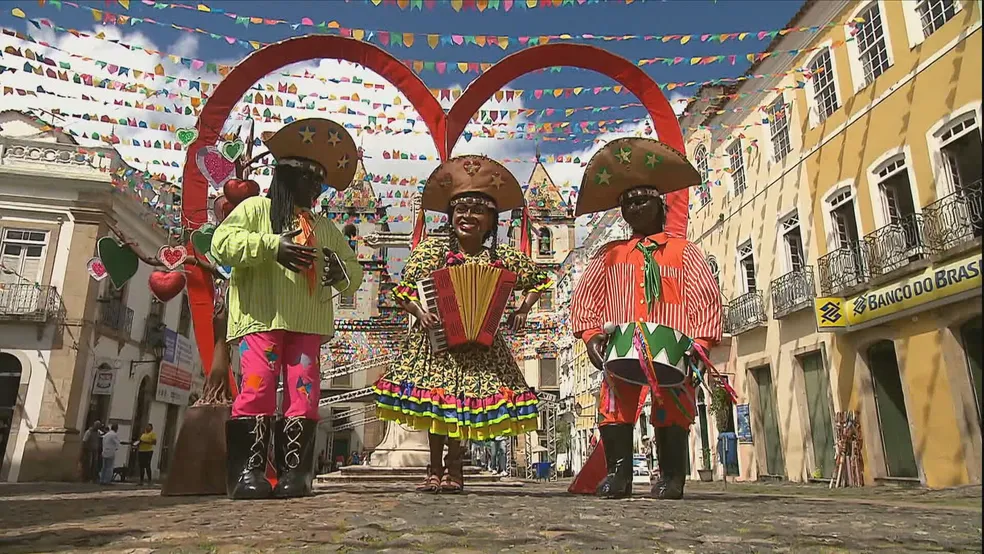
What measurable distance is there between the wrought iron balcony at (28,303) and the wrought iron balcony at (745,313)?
15.9 meters

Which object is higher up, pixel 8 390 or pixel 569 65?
pixel 569 65

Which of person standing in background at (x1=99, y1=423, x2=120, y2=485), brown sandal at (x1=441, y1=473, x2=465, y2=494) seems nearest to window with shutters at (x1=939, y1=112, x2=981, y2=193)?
brown sandal at (x1=441, y1=473, x2=465, y2=494)

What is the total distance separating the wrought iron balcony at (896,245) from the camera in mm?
9945

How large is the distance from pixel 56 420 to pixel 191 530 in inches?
626

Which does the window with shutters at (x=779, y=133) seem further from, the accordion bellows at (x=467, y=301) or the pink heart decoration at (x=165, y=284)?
the pink heart decoration at (x=165, y=284)

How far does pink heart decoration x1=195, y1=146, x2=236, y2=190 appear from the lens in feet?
14.4

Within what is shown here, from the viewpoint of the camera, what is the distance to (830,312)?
462 inches

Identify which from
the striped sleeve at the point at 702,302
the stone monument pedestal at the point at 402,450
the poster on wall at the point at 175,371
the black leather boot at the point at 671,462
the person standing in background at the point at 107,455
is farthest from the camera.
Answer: the poster on wall at the point at 175,371

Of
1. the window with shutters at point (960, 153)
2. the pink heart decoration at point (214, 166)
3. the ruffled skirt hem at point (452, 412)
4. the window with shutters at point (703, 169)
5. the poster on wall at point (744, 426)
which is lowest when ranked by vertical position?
the ruffled skirt hem at point (452, 412)

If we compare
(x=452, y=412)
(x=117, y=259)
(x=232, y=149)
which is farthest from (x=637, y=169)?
(x=117, y=259)

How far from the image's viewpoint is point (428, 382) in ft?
13.8

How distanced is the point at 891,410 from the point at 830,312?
189 centimetres

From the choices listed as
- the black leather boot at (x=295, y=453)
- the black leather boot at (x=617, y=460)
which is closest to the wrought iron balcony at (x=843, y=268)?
the black leather boot at (x=617, y=460)

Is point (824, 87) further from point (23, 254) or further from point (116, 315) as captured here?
point (23, 254)
